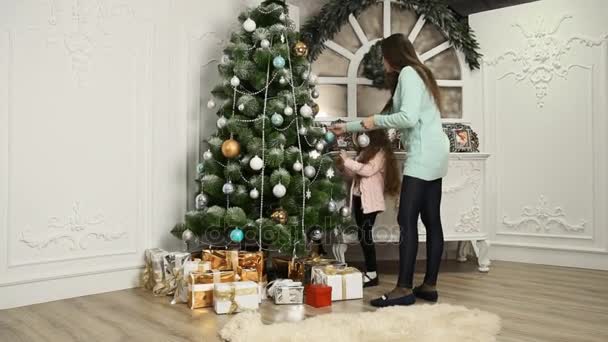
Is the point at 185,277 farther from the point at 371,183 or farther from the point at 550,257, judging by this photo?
the point at 550,257

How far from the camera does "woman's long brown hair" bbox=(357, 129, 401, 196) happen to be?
3.71 metres

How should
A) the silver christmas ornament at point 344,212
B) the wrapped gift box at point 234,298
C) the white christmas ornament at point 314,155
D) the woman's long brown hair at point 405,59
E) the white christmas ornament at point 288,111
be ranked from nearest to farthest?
the wrapped gift box at point 234,298, the woman's long brown hair at point 405,59, the white christmas ornament at point 288,111, the white christmas ornament at point 314,155, the silver christmas ornament at point 344,212

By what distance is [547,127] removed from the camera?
15.2 ft

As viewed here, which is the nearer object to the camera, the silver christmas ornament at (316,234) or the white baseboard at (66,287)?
the white baseboard at (66,287)

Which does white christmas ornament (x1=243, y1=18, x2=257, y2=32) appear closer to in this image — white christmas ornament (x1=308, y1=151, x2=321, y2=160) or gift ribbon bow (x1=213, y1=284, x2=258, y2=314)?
white christmas ornament (x1=308, y1=151, x2=321, y2=160)

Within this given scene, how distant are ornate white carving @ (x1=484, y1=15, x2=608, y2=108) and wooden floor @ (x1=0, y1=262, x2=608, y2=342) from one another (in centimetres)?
175

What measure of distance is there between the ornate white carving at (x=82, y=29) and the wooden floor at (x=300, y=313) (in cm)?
141

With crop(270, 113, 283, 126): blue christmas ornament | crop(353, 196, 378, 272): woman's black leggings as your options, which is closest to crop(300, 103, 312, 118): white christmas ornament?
crop(270, 113, 283, 126): blue christmas ornament

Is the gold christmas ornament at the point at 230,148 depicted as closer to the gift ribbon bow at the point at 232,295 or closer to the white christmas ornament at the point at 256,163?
the white christmas ornament at the point at 256,163

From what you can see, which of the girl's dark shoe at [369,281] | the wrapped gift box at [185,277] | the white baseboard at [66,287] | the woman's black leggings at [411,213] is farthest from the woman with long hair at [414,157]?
the white baseboard at [66,287]

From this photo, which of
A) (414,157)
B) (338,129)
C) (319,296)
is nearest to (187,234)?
(319,296)

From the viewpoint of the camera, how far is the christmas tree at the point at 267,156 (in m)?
3.36

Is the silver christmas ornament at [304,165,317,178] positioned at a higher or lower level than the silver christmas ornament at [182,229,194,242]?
higher

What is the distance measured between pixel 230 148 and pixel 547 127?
113 inches
